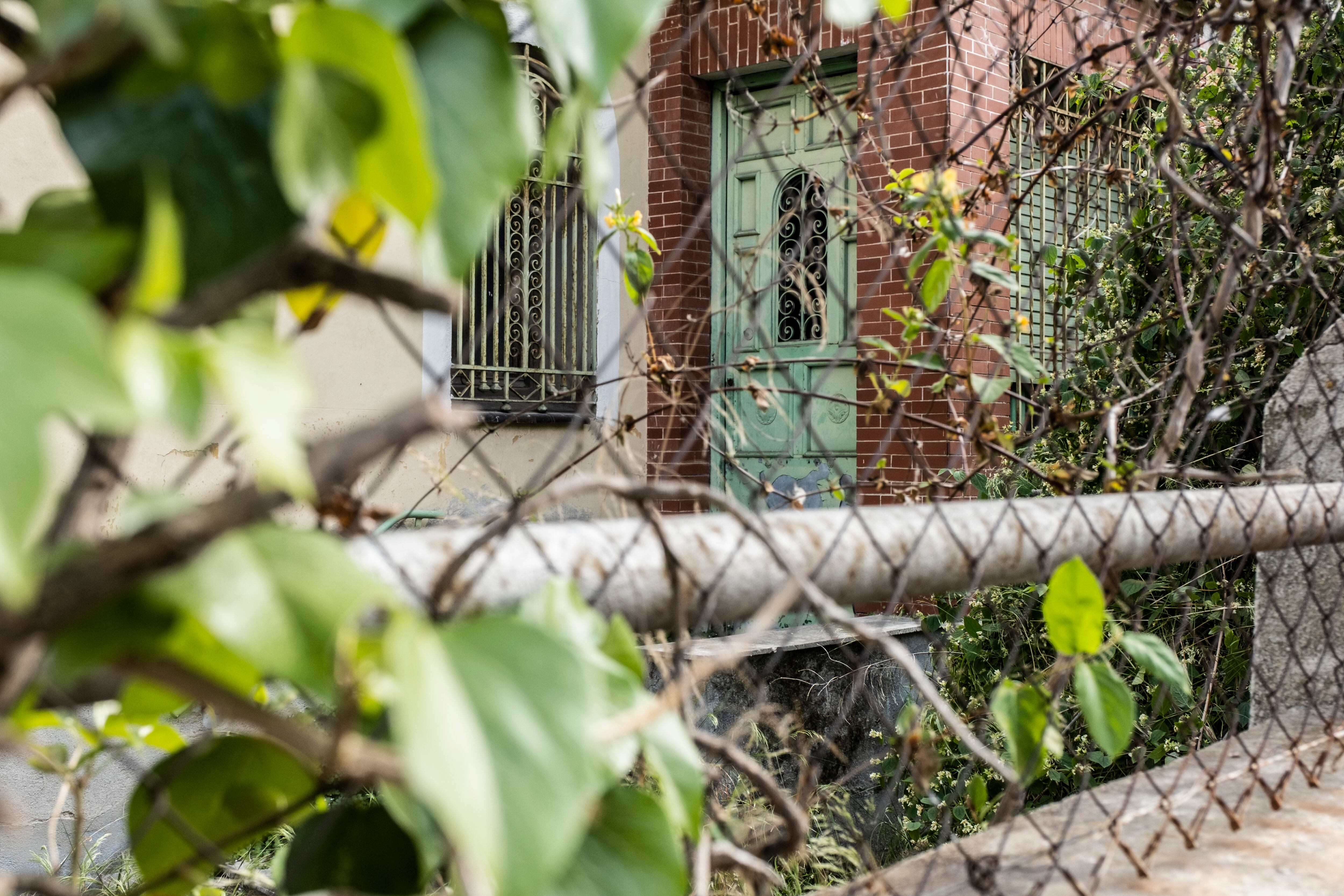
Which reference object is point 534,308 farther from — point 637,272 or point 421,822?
point 421,822

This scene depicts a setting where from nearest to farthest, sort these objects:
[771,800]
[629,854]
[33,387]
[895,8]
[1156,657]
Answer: [33,387] → [629,854] → [895,8] → [771,800] → [1156,657]

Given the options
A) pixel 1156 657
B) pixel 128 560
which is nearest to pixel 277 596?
pixel 128 560

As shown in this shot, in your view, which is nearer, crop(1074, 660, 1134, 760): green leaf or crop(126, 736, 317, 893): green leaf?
crop(126, 736, 317, 893): green leaf

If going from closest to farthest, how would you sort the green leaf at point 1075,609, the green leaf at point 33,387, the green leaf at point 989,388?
the green leaf at point 33,387, the green leaf at point 1075,609, the green leaf at point 989,388

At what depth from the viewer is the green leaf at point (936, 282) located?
58.4 inches

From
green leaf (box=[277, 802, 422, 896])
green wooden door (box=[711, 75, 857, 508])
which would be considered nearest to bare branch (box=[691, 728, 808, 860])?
green leaf (box=[277, 802, 422, 896])

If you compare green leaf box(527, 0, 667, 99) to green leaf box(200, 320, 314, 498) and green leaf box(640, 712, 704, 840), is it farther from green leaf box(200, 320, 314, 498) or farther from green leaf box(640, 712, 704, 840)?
green leaf box(640, 712, 704, 840)

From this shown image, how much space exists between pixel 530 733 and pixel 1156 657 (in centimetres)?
88

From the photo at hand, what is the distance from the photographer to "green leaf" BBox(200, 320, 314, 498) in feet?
1.18

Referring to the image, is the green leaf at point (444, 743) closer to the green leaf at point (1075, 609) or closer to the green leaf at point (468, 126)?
the green leaf at point (468, 126)

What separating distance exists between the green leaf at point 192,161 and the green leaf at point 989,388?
41.7 inches

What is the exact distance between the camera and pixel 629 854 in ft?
1.84

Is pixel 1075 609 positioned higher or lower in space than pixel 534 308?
lower

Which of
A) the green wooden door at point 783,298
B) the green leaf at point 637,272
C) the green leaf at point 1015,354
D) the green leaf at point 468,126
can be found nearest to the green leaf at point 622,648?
the green leaf at point 468,126
